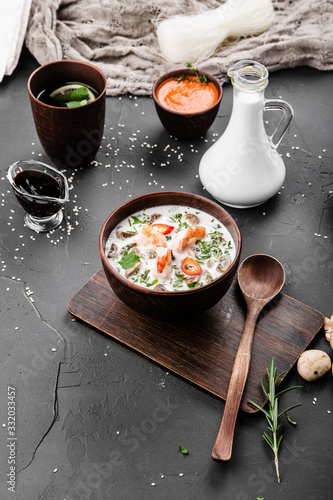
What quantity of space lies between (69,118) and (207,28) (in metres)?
0.99

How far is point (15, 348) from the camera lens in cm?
191

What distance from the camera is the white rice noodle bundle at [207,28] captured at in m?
2.85

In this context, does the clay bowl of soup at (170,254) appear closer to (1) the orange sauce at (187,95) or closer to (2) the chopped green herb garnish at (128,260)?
(2) the chopped green herb garnish at (128,260)

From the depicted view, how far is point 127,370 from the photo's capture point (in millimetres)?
1852

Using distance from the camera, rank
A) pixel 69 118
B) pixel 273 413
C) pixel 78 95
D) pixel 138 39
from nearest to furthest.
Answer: pixel 273 413 → pixel 69 118 → pixel 78 95 → pixel 138 39

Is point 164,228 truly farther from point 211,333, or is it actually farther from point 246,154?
point 246,154

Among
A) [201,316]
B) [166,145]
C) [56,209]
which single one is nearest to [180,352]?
[201,316]

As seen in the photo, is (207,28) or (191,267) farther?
(207,28)

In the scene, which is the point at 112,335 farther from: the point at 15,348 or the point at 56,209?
the point at 56,209

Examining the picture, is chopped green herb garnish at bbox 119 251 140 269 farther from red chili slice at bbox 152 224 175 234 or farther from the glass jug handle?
the glass jug handle

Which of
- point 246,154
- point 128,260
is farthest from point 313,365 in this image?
point 246,154

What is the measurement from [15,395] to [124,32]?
2.02 meters

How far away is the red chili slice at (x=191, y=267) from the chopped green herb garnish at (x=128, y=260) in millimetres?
148

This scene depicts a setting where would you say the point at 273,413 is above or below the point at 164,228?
below
